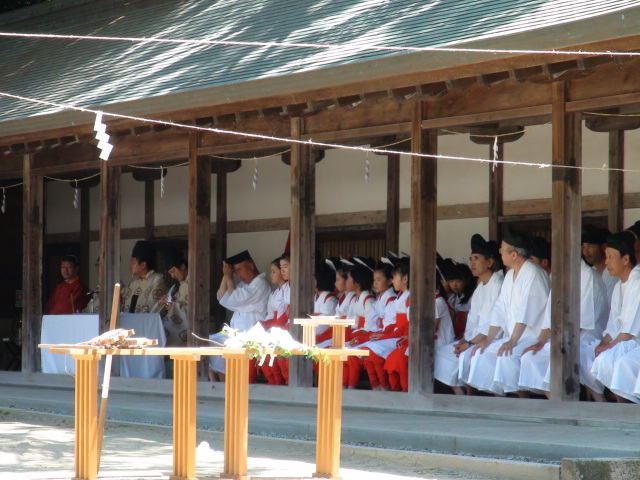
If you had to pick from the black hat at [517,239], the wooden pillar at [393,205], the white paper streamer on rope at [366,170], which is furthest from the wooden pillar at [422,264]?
the wooden pillar at [393,205]

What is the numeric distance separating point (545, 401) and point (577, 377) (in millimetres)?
299

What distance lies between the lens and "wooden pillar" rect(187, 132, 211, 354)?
34.3ft

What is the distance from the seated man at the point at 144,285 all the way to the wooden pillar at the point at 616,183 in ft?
18.6

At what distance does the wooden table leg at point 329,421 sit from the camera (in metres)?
5.90

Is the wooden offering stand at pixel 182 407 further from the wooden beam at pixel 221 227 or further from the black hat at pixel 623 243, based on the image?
the wooden beam at pixel 221 227

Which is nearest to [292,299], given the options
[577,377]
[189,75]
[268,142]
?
[268,142]

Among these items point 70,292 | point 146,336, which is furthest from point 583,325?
point 70,292

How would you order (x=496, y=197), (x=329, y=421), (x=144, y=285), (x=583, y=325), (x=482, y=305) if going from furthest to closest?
1. (x=144, y=285)
2. (x=496, y=197)
3. (x=482, y=305)
4. (x=583, y=325)
5. (x=329, y=421)

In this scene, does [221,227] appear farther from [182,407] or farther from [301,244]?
[182,407]

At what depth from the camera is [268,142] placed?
385 inches

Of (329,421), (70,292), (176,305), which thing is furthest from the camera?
(70,292)

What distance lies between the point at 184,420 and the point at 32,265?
7016 millimetres

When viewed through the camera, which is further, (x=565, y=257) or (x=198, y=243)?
(x=198, y=243)

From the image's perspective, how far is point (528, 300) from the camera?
8.56 m
